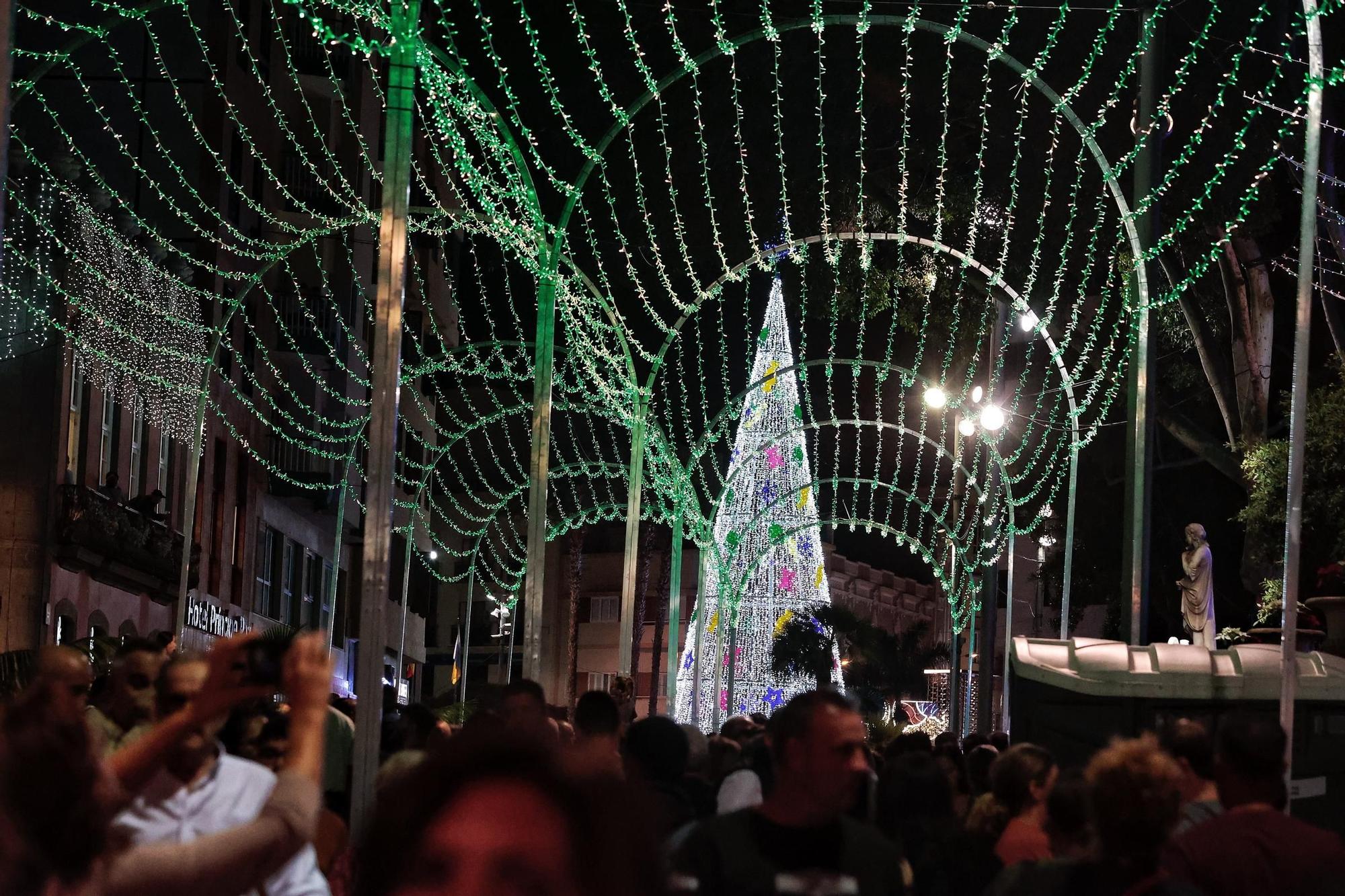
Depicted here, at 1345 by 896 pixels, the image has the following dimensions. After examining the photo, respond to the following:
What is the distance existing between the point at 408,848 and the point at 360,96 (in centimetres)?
5600

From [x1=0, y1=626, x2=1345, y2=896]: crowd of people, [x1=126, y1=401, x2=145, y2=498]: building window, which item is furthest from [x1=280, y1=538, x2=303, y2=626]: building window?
Answer: [x1=0, y1=626, x2=1345, y2=896]: crowd of people

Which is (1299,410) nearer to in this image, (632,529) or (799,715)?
(799,715)

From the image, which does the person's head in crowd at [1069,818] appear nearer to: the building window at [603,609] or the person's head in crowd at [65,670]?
the person's head in crowd at [65,670]

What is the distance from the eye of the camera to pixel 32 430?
31203 millimetres

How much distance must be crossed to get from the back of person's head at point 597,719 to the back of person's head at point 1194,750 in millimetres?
2693

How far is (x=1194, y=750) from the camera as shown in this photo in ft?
24.0

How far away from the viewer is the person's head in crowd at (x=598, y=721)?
919 cm

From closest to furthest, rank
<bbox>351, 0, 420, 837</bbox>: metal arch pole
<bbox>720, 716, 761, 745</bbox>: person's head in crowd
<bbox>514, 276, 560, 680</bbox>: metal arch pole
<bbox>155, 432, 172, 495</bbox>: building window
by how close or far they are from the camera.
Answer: <bbox>720, 716, 761, 745</bbox>: person's head in crowd → <bbox>351, 0, 420, 837</bbox>: metal arch pole → <bbox>514, 276, 560, 680</bbox>: metal arch pole → <bbox>155, 432, 172, 495</bbox>: building window

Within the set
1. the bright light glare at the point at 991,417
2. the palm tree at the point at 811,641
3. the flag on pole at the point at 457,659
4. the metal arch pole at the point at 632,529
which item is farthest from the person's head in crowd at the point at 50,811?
the flag on pole at the point at 457,659

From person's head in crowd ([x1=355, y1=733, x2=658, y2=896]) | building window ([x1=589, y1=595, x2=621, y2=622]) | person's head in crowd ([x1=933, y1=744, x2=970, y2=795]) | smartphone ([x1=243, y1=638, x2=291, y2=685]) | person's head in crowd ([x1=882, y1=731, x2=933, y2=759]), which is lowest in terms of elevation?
person's head in crowd ([x1=933, y1=744, x2=970, y2=795])

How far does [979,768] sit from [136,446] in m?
28.4

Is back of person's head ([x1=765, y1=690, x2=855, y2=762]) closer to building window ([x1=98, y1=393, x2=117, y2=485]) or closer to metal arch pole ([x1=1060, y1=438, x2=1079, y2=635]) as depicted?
metal arch pole ([x1=1060, y1=438, x2=1079, y2=635])

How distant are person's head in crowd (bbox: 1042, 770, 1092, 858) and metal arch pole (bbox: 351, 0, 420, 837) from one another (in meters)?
6.61

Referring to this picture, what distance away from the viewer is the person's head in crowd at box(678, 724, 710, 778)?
1095 cm
